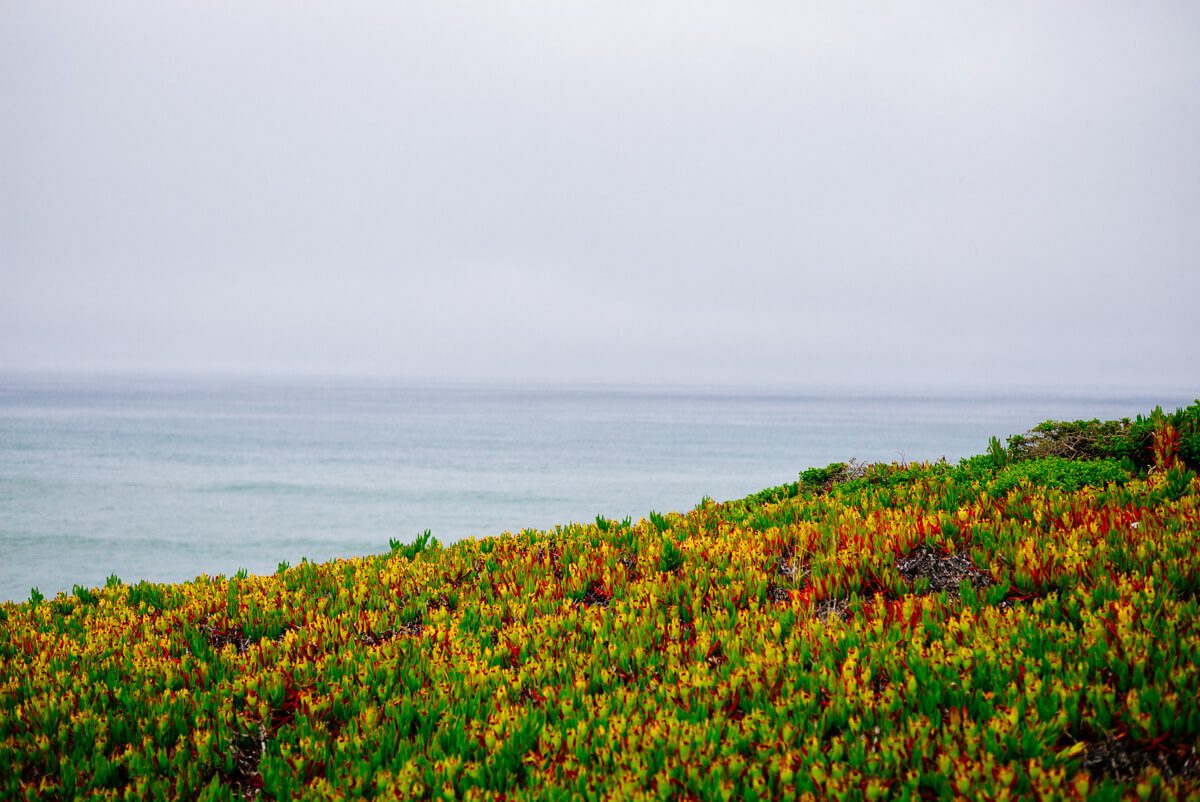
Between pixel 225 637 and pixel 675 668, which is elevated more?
pixel 675 668

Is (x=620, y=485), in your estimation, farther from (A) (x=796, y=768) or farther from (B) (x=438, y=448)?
(A) (x=796, y=768)

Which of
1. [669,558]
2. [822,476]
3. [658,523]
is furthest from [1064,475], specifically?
[669,558]

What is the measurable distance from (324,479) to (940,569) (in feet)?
210

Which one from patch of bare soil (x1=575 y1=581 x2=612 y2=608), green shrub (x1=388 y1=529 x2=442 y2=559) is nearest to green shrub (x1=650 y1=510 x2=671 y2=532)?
patch of bare soil (x1=575 y1=581 x2=612 y2=608)

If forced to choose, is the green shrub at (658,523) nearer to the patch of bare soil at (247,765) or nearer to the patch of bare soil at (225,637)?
the patch of bare soil at (225,637)

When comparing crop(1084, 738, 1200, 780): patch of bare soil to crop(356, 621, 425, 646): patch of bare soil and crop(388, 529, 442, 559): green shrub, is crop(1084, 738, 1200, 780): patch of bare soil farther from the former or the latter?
crop(388, 529, 442, 559): green shrub

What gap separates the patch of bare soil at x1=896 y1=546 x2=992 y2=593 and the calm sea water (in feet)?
7.96

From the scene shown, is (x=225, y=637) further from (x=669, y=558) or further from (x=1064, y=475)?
(x=1064, y=475)

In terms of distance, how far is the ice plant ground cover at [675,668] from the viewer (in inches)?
140

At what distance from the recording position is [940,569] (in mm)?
6191

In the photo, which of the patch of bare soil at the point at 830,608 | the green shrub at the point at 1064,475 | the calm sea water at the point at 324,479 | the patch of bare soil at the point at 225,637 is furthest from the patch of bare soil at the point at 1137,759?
the patch of bare soil at the point at 225,637

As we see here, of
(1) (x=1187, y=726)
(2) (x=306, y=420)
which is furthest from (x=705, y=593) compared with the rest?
(2) (x=306, y=420)

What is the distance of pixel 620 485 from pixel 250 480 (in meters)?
32.9

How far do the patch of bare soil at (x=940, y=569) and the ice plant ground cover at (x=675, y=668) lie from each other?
1.3 inches
